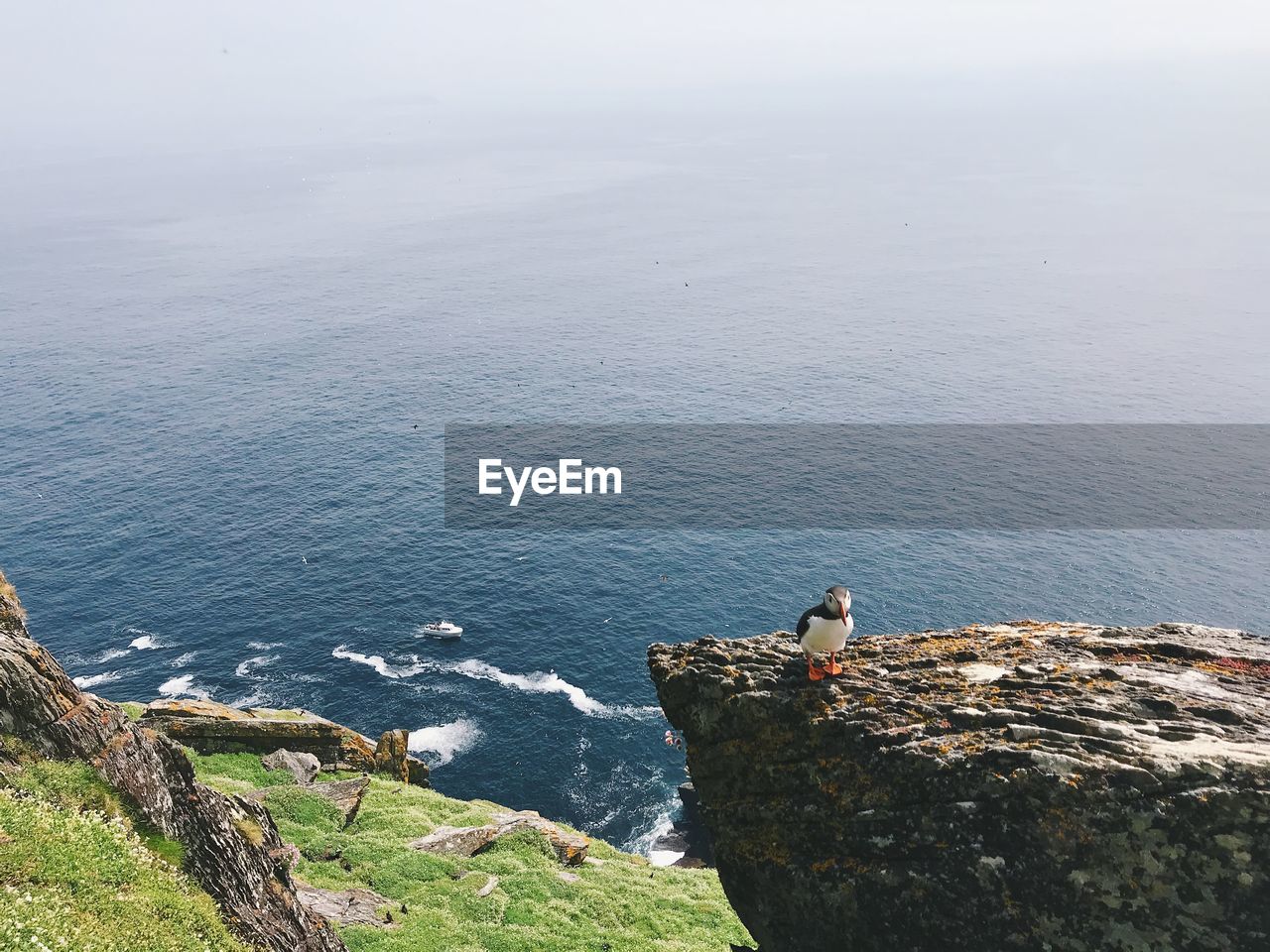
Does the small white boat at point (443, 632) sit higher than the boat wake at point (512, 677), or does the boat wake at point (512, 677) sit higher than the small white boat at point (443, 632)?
the small white boat at point (443, 632)

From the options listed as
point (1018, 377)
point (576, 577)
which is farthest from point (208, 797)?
point (1018, 377)

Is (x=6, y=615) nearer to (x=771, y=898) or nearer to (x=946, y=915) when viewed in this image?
(x=771, y=898)

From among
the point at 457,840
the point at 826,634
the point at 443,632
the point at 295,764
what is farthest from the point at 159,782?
the point at 443,632

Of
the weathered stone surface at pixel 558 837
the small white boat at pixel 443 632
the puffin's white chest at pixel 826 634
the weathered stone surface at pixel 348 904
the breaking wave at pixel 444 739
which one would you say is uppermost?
the puffin's white chest at pixel 826 634

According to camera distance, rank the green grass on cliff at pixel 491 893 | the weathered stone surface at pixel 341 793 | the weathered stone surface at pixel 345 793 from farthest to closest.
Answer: the weathered stone surface at pixel 345 793, the weathered stone surface at pixel 341 793, the green grass on cliff at pixel 491 893

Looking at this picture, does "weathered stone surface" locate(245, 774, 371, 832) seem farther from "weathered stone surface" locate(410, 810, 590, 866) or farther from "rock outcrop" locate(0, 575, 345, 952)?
"rock outcrop" locate(0, 575, 345, 952)

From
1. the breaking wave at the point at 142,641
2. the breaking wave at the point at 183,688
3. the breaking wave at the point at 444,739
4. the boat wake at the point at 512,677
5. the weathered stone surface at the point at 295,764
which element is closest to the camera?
the weathered stone surface at the point at 295,764

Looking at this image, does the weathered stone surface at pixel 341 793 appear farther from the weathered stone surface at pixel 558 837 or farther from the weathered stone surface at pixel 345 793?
the weathered stone surface at pixel 558 837

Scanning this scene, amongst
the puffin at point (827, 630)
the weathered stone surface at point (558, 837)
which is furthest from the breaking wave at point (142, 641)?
the puffin at point (827, 630)
